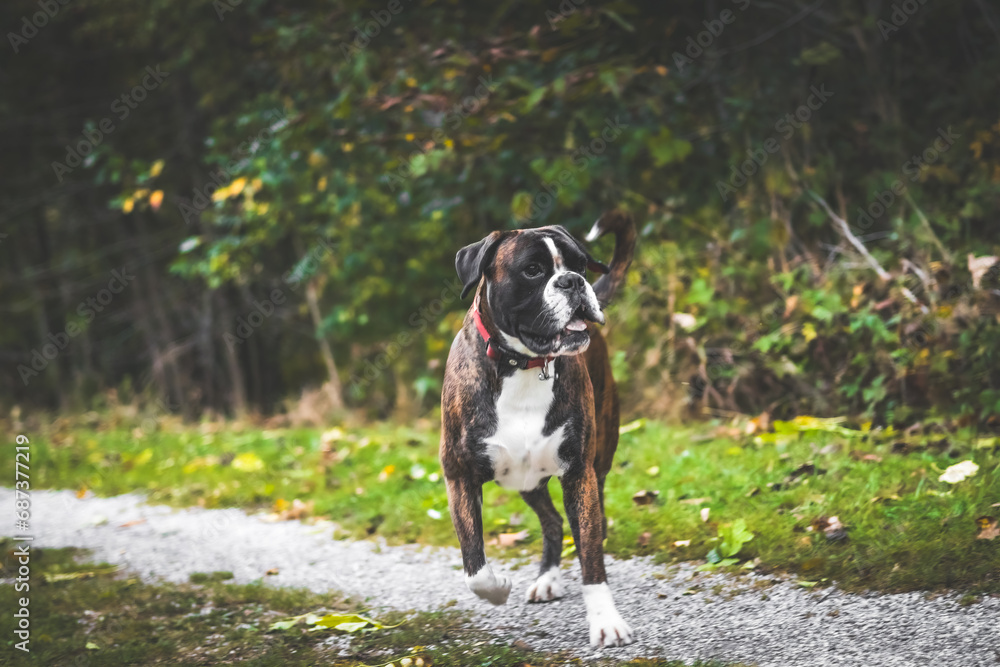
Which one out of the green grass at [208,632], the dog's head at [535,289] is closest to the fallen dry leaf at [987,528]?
the green grass at [208,632]

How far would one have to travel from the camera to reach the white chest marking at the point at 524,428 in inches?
126

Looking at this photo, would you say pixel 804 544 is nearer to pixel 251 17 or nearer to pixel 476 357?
pixel 476 357

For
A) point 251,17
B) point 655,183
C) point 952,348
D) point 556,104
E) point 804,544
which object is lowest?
point 804,544

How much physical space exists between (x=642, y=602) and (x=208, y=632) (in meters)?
1.85

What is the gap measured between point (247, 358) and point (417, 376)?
5.15 meters

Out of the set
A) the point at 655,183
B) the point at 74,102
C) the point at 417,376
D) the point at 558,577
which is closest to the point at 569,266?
the point at 558,577

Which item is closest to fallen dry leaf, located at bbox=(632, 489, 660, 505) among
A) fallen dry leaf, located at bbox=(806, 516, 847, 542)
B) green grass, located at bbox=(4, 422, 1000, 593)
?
green grass, located at bbox=(4, 422, 1000, 593)

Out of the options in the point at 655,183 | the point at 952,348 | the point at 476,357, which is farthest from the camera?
the point at 655,183

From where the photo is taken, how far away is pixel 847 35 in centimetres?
693

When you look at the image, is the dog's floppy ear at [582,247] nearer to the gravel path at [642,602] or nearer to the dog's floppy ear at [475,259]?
the dog's floppy ear at [475,259]

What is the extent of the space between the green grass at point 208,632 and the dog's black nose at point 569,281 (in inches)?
52.1

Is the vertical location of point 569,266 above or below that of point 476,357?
above

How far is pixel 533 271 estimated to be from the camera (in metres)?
3.24

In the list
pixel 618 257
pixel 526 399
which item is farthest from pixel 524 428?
pixel 618 257
